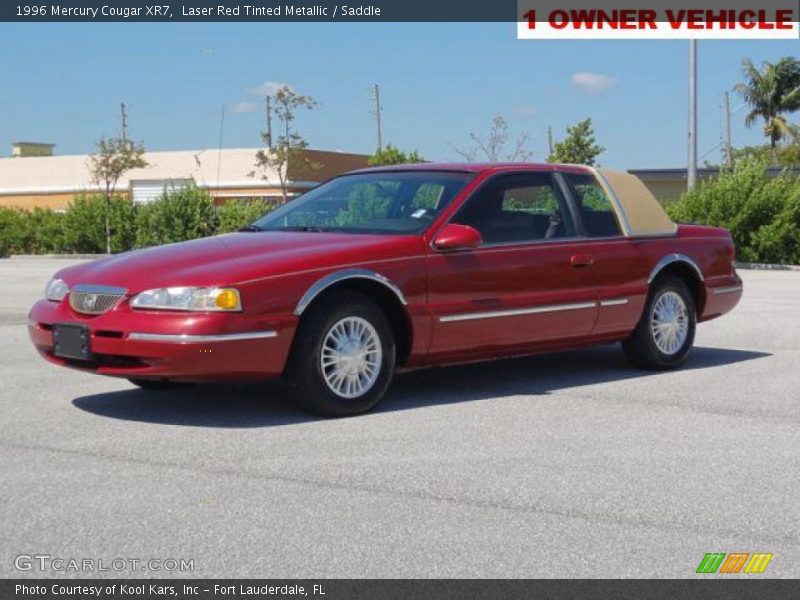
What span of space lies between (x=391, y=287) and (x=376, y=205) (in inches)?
39.4

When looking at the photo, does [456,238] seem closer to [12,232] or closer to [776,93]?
[12,232]

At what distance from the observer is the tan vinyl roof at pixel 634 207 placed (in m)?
9.38

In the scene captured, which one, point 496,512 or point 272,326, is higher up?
point 272,326

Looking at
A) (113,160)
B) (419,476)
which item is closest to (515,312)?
(419,476)

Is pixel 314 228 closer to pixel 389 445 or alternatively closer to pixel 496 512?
pixel 389 445

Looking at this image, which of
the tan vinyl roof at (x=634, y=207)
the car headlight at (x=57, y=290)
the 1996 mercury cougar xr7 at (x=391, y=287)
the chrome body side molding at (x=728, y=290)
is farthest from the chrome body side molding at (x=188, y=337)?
the chrome body side molding at (x=728, y=290)

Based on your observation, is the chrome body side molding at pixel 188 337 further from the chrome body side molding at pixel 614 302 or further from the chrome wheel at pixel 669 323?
the chrome wheel at pixel 669 323

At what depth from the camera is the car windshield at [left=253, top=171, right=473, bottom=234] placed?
8039 millimetres

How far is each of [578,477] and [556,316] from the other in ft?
9.20

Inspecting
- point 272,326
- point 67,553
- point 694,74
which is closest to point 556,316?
point 272,326

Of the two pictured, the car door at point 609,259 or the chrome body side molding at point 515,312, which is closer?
the chrome body side molding at point 515,312

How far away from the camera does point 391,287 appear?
24.7 ft

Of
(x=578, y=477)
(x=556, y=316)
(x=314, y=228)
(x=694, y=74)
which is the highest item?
(x=694, y=74)

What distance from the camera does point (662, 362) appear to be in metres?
9.48
